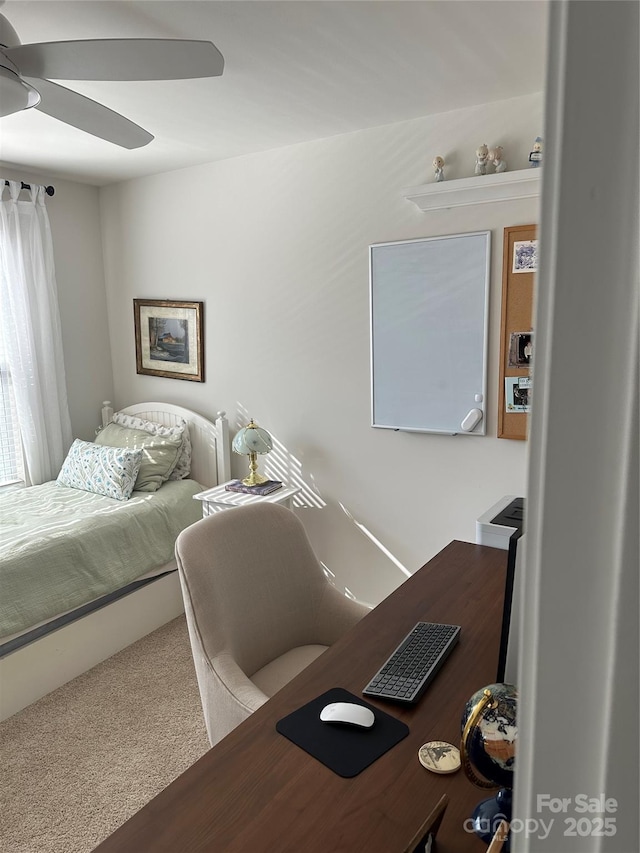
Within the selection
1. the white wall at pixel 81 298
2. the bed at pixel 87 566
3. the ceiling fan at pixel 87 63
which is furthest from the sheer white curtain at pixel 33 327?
the ceiling fan at pixel 87 63

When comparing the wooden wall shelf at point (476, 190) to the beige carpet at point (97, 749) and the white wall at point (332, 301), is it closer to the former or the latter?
the white wall at point (332, 301)

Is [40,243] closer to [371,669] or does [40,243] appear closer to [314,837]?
[371,669]

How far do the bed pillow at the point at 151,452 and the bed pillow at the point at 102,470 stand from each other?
71 millimetres

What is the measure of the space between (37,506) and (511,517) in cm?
261

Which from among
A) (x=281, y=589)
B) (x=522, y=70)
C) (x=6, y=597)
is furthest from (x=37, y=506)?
(x=522, y=70)

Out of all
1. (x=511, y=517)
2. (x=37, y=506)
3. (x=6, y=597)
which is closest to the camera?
(x=511, y=517)

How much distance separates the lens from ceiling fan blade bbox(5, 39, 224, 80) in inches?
58.5

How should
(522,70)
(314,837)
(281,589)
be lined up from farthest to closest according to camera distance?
1. (522,70)
2. (281,589)
3. (314,837)

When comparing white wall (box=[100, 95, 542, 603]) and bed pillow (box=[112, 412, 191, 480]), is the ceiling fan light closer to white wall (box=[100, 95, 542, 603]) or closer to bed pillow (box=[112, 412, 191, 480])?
white wall (box=[100, 95, 542, 603])

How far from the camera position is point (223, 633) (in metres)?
1.69

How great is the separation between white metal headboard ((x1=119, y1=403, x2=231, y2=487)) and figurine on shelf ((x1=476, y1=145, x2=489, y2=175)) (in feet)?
6.55

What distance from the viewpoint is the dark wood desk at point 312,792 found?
94 cm

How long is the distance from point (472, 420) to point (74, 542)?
2.00 metres

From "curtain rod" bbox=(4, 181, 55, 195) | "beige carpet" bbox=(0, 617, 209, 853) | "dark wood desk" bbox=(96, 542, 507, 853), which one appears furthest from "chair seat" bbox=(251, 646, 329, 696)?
"curtain rod" bbox=(4, 181, 55, 195)
